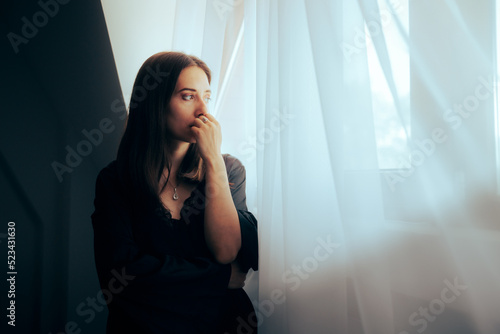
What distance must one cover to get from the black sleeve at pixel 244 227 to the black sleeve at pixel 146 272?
0.18 ft

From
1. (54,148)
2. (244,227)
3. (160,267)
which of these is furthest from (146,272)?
(54,148)

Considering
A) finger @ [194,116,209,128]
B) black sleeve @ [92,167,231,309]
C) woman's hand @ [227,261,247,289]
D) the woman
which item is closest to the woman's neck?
the woman

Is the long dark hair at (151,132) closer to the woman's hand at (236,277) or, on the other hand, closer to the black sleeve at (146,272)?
the black sleeve at (146,272)

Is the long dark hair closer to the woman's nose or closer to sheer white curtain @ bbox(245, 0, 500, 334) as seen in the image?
the woman's nose

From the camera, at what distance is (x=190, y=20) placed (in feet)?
4.23

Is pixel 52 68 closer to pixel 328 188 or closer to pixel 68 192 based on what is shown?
pixel 68 192

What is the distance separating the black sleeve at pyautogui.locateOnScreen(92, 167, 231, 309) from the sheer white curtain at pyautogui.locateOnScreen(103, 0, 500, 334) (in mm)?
146

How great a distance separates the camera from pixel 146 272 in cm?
70

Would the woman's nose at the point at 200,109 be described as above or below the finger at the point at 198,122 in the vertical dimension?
above

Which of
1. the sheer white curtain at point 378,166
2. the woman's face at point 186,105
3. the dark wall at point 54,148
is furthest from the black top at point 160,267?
the dark wall at point 54,148

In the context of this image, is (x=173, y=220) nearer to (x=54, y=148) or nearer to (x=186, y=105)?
(x=186, y=105)

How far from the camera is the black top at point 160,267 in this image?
2.32 ft

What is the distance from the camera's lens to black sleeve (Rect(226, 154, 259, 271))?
790 mm

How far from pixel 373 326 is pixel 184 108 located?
29.0 inches
